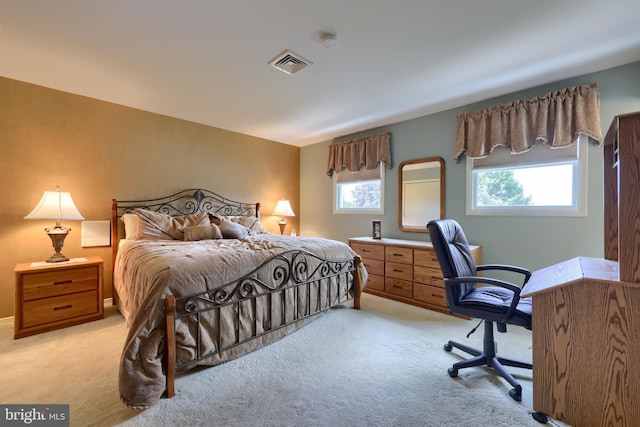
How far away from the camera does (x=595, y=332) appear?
1.33 metres

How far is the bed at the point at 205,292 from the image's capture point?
1.60 meters

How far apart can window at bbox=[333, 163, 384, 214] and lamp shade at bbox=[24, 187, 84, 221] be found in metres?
3.53

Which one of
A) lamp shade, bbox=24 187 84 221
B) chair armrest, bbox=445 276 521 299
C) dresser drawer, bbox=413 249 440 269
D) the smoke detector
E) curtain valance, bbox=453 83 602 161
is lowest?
dresser drawer, bbox=413 249 440 269

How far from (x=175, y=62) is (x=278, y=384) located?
2.75 m

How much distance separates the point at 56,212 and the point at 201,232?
1325mm

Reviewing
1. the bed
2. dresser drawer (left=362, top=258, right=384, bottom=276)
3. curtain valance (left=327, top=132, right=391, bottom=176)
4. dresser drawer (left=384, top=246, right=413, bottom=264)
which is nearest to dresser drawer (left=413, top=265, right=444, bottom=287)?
dresser drawer (left=384, top=246, right=413, bottom=264)

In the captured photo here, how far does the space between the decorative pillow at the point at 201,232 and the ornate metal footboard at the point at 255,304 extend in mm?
1297

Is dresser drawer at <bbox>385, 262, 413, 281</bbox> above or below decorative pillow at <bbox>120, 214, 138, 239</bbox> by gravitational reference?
below

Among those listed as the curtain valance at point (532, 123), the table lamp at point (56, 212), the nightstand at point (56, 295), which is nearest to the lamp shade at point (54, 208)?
the table lamp at point (56, 212)

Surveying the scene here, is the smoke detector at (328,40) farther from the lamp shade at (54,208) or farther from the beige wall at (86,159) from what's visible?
the lamp shade at (54,208)

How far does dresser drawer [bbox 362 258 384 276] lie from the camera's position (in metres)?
3.61

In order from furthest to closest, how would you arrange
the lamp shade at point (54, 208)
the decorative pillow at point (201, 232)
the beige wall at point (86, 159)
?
the decorative pillow at point (201, 232) < the beige wall at point (86, 159) < the lamp shade at point (54, 208)

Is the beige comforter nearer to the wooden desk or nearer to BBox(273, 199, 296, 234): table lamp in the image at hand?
the wooden desk

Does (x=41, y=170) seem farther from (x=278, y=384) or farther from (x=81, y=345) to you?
(x=278, y=384)
